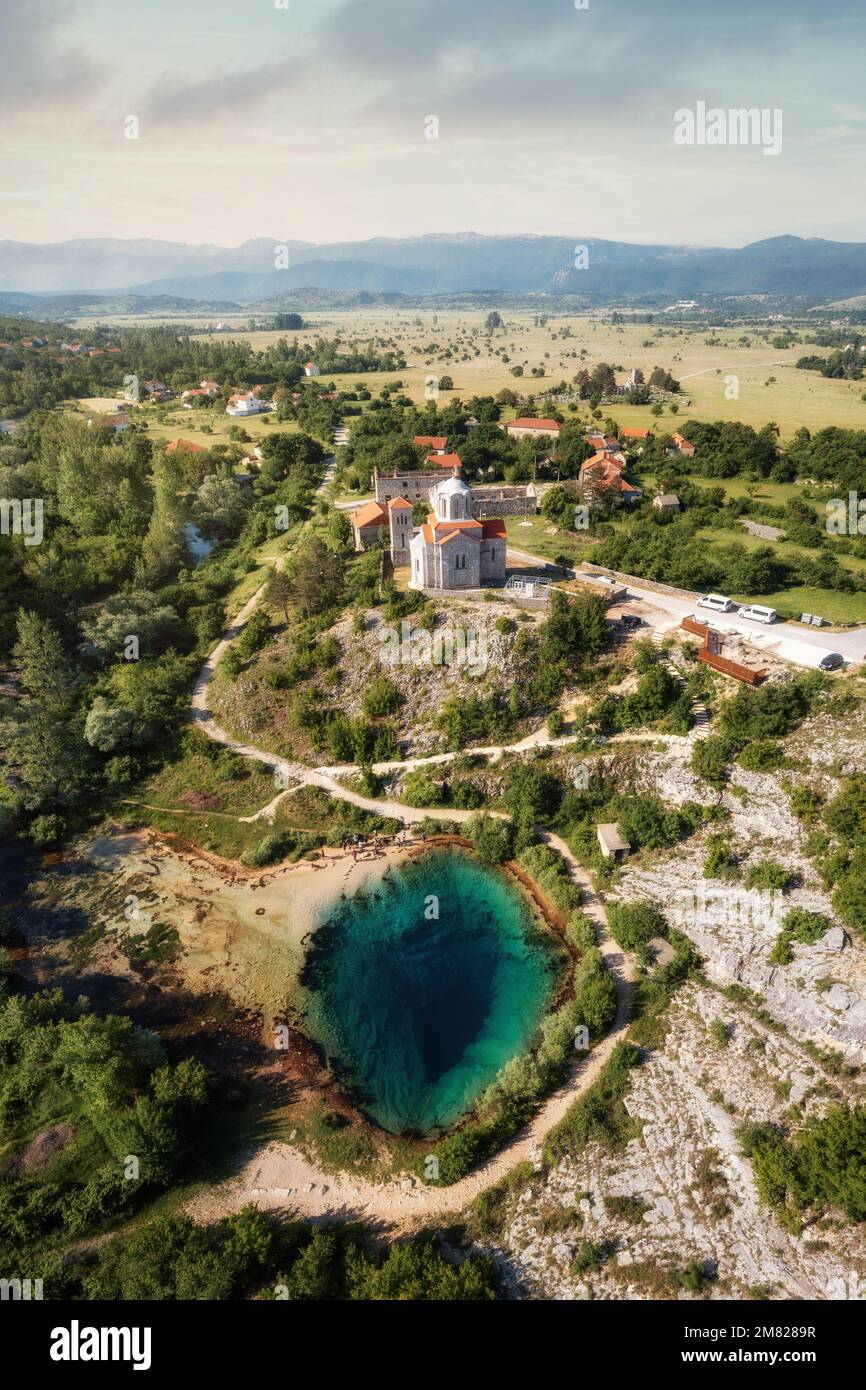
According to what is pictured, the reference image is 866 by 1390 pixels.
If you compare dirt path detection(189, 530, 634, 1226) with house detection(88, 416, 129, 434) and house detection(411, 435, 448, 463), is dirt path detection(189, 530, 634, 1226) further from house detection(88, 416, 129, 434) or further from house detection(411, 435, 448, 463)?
house detection(88, 416, 129, 434)

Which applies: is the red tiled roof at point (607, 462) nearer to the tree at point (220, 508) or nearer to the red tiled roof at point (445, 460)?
the red tiled roof at point (445, 460)

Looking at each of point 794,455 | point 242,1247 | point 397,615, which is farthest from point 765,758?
point 794,455

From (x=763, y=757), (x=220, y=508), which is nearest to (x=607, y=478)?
(x=763, y=757)

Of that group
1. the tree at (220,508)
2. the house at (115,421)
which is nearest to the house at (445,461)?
the tree at (220,508)

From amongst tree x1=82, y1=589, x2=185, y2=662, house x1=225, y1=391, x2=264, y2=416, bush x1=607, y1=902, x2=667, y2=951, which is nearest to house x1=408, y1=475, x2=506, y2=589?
tree x1=82, y1=589, x2=185, y2=662

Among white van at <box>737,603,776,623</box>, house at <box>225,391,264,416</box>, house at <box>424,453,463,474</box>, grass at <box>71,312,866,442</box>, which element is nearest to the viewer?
white van at <box>737,603,776,623</box>

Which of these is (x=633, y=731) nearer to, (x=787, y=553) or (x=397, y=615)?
(x=397, y=615)

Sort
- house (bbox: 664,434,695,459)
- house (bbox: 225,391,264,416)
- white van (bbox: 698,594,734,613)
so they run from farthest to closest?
house (bbox: 225,391,264,416), house (bbox: 664,434,695,459), white van (bbox: 698,594,734,613)
